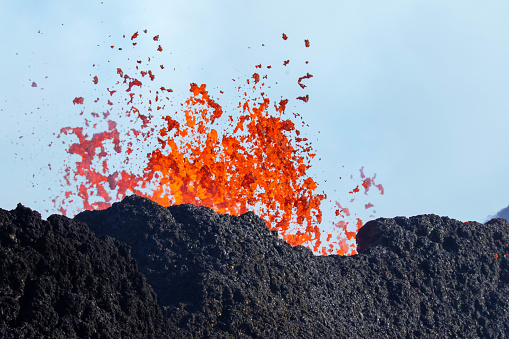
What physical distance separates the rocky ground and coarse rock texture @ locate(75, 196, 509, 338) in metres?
0.03

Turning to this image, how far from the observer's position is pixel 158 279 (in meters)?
13.1

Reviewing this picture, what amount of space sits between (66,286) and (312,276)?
7.71 meters

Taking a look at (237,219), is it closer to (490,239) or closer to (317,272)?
(317,272)

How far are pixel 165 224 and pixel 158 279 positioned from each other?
1.72 meters

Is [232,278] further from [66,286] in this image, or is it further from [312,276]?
[66,286]

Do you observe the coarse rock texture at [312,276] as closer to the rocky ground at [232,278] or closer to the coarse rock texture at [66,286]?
the rocky ground at [232,278]

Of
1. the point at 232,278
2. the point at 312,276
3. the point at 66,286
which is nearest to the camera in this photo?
the point at 66,286

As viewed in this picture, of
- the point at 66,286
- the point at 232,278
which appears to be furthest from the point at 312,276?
the point at 66,286

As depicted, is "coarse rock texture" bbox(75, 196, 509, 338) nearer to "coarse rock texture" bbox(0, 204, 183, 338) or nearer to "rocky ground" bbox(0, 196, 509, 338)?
"rocky ground" bbox(0, 196, 509, 338)

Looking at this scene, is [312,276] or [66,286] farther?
[312,276]

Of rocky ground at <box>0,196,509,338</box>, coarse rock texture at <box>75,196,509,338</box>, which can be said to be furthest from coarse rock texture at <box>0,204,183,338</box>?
coarse rock texture at <box>75,196,509,338</box>

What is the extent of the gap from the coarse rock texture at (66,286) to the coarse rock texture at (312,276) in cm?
183

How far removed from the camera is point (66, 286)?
9.05 meters

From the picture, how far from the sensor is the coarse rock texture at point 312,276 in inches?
494
